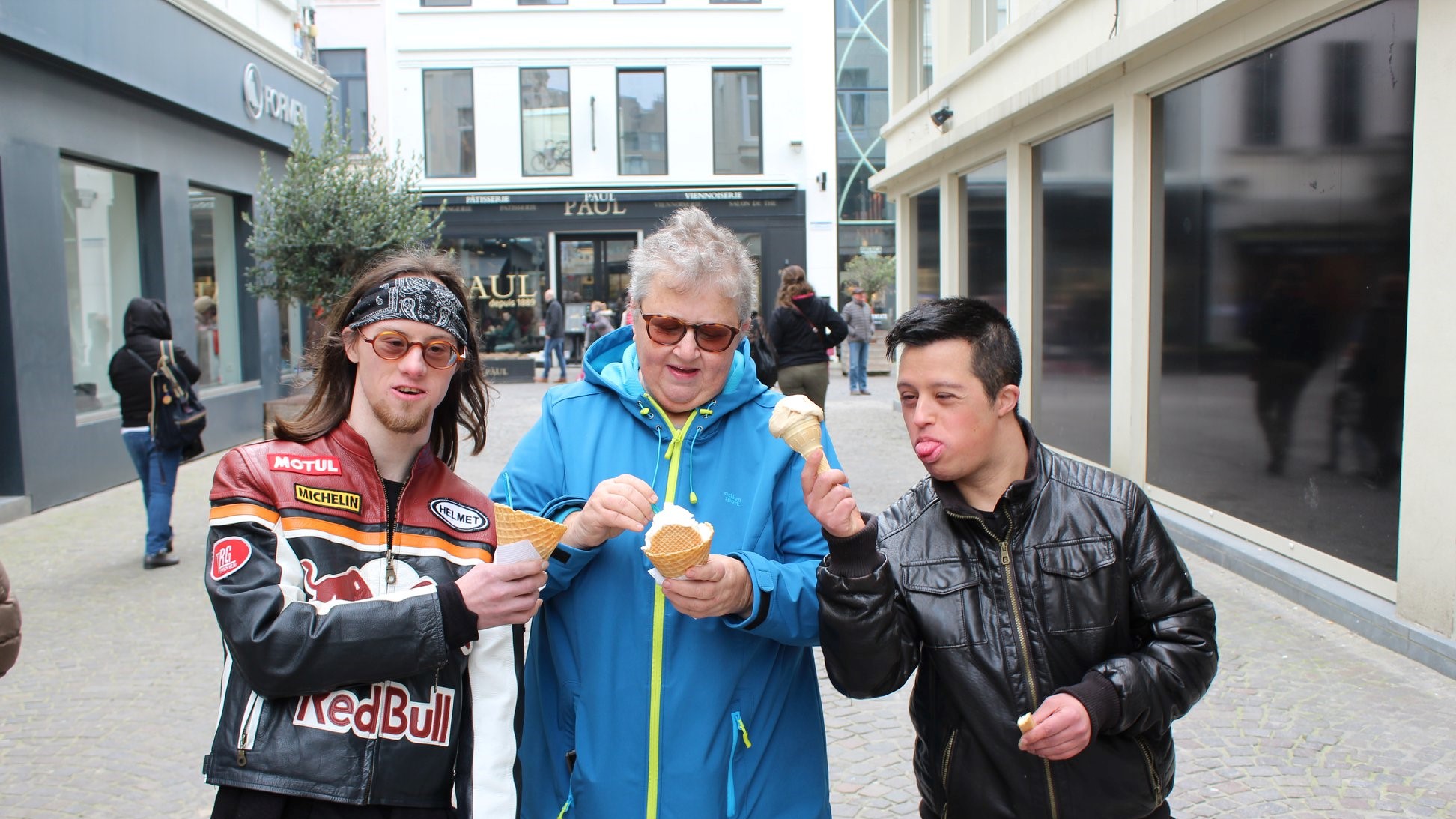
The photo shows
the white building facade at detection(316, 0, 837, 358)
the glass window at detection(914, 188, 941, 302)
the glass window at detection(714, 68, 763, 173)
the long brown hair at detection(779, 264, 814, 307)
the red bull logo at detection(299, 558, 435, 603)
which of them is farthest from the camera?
the glass window at detection(714, 68, 763, 173)

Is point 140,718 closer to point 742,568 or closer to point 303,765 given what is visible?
point 303,765

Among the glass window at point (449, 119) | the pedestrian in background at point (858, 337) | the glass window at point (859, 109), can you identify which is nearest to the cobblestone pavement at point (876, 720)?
the pedestrian in background at point (858, 337)

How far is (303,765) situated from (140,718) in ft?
12.3

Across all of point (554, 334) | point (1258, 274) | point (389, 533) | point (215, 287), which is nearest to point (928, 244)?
point (1258, 274)

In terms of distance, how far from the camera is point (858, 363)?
1980 centimetres

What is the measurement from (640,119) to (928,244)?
40.9 ft

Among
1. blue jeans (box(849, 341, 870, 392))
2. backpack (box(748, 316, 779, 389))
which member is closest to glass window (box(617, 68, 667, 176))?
blue jeans (box(849, 341, 870, 392))

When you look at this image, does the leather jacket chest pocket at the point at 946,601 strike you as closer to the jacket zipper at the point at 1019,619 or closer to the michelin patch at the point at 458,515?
the jacket zipper at the point at 1019,619

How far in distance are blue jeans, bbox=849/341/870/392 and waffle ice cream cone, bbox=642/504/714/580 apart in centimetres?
1779

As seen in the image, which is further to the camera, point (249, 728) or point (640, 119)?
point (640, 119)

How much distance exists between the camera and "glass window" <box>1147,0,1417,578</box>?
→ 5875 millimetres

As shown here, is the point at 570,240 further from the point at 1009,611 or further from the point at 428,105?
the point at 1009,611

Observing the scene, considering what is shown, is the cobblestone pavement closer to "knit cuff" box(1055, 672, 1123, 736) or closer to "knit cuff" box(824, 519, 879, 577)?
"knit cuff" box(1055, 672, 1123, 736)

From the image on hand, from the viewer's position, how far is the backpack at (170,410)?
24.5ft
